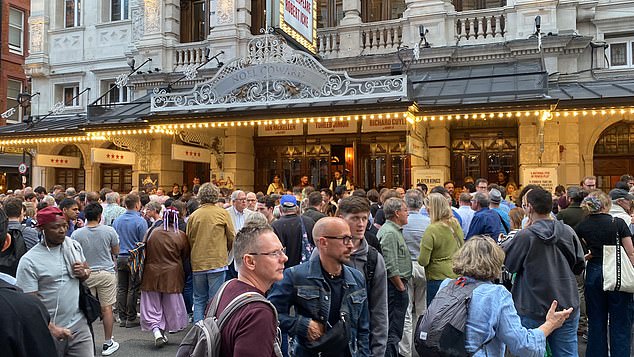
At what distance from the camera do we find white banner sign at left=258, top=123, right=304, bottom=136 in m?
17.9

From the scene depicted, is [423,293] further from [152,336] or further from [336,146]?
[336,146]

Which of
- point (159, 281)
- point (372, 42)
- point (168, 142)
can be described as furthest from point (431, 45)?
point (159, 281)

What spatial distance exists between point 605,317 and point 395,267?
2589mm

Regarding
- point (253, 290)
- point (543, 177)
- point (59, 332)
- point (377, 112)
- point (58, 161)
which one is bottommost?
point (59, 332)

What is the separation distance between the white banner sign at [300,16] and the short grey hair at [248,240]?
12356mm

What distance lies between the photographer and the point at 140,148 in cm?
1841

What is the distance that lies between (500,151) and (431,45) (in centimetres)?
382

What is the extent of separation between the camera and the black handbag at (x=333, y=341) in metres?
3.59

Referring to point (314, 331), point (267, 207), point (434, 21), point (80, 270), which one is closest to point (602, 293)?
point (314, 331)

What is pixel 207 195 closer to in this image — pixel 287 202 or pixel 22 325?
pixel 287 202

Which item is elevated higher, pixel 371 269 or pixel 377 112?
pixel 377 112

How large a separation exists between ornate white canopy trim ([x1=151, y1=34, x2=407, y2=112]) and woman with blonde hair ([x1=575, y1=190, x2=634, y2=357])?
7.22m

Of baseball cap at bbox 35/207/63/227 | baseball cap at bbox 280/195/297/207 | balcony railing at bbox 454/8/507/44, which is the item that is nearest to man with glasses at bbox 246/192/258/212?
baseball cap at bbox 280/195/297/207

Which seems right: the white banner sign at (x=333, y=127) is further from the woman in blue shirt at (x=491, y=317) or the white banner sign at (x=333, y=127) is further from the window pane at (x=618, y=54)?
the woman in blue shirt at (x=491, y=317)
